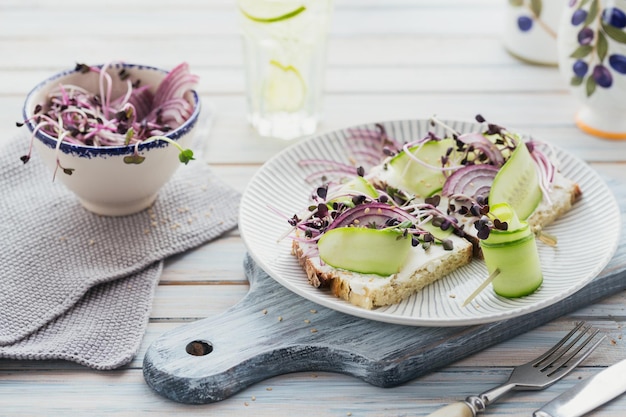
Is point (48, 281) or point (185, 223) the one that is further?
point (185, 223)

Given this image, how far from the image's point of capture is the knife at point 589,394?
54.9 inches

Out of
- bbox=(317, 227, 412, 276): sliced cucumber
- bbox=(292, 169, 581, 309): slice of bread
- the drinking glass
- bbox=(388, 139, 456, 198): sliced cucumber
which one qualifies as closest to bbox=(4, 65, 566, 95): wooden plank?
the drinking glass

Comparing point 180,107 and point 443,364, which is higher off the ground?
point 180,107

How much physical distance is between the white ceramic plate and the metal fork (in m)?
0.11

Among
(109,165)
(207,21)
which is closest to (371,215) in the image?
(109,165)

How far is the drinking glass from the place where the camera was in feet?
7.09

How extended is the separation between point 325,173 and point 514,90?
2.91 feet

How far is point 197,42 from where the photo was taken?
2.88m

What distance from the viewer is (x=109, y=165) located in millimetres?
1785

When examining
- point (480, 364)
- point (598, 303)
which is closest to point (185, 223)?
point (480, 364)

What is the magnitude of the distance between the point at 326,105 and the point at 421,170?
762 millimetres

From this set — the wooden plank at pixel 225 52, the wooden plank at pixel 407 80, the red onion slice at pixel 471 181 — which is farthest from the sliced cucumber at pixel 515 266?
the wooden plank at pixel 225 52

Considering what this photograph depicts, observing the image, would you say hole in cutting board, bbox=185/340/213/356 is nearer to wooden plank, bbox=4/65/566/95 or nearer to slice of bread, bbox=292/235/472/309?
slice of bread, bbox=292/235/472/309

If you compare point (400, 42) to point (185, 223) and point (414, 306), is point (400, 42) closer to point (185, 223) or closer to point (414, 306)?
point (185, 223)
